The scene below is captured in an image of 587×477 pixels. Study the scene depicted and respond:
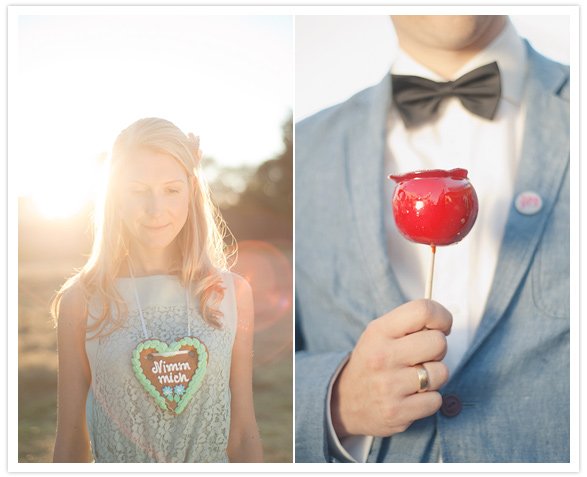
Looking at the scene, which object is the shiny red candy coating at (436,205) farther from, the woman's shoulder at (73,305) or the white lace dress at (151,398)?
the woman's shoulder at (73,305)

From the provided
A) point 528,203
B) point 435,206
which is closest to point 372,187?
point 435,206

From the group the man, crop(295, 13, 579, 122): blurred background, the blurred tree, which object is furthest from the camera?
the blurred tree

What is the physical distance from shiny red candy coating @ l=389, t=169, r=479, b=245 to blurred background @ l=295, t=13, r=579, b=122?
0.67 metres

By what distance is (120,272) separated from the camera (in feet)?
7.57

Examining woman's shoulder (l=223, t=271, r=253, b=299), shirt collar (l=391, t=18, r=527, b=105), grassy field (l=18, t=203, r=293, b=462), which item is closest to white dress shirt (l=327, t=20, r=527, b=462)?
shirt collar (l=391, t=18, r=527, b=105)

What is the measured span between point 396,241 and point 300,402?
712 millimetres

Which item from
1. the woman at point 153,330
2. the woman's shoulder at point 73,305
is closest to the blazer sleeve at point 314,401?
the woman at point 153,330

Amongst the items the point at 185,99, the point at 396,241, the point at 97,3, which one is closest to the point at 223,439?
the point at 396,241

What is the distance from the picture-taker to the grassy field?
7.79 feet

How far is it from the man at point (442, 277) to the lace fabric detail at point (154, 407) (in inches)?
13.6

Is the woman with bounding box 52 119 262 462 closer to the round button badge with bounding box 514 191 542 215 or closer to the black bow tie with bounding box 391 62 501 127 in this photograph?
the black bow tie with bounding box 391 62 501 127

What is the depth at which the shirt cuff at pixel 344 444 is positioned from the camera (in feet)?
6.81

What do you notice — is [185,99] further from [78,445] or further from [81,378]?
[78,445]

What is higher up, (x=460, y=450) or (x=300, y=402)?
(x=300, y=402)
